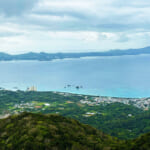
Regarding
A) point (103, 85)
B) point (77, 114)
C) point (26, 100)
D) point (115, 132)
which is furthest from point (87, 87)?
point (115, 132)

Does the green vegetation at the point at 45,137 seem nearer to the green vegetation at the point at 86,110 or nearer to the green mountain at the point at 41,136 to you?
the green mountain at the point at 41,136

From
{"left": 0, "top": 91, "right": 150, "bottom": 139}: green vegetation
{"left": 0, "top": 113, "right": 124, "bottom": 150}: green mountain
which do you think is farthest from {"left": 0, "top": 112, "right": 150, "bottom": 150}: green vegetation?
{"left": 0, "top": 91, "right": 150, "bottom": 139}: green vegetation

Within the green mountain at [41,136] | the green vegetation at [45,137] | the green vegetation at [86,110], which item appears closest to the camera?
the green vegetation at [45,137]

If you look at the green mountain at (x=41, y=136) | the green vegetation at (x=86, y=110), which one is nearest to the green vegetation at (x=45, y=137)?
the green mountain at (x=41, y=136)

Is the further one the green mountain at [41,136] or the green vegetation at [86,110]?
the green vegetation at [86,110]

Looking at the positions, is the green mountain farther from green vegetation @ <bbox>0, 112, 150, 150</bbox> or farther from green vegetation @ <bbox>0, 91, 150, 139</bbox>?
green vegetation @ <bbox>0, 91, 150, 139</bbox>

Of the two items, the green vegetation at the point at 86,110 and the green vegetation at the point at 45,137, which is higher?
the green vegetation at the point at 45,137

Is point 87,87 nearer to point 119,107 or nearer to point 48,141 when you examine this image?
point 119,107
